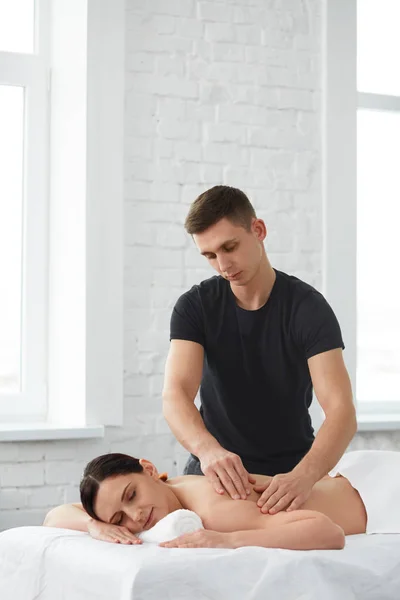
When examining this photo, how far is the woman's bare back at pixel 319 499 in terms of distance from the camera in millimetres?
2193

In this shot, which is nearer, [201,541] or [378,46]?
[201,541]

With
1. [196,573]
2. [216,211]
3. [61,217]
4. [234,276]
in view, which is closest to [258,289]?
[234,276]

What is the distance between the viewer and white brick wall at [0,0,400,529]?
3.41 meters

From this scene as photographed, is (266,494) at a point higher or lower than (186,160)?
lower

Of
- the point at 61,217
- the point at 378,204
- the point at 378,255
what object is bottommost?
the point at 378,255

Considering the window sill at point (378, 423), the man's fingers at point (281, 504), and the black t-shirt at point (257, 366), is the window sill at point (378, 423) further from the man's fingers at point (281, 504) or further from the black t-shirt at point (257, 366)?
the man's fingers at point (281, 504)

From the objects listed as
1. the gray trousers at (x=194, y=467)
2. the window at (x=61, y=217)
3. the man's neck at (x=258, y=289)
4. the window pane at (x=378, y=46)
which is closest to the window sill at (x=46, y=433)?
the window at (x=61, y=217)

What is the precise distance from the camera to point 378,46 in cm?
422

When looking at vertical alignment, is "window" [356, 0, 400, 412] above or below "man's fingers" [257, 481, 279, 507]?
above

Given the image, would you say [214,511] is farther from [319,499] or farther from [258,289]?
[258,289]

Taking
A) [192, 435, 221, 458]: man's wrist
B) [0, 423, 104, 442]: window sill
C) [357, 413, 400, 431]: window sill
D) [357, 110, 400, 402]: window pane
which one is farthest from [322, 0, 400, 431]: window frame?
[192, 435, 221, 458]: man's wrist

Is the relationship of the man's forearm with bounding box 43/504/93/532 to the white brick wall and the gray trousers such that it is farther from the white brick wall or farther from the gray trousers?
the white brick wall

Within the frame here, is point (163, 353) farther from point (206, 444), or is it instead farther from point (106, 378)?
point (206, 444)

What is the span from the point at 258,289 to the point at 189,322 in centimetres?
21
